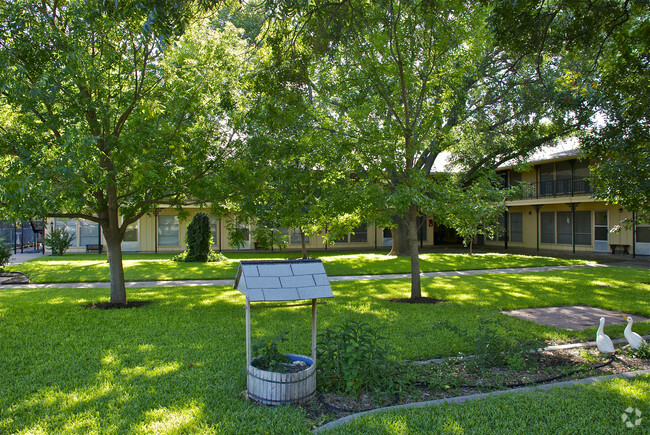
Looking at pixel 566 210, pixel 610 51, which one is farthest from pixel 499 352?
pixel 566 210

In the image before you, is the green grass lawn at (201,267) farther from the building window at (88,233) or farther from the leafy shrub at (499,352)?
the leafy shrub at (499,352)

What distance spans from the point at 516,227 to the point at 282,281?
92.7ft

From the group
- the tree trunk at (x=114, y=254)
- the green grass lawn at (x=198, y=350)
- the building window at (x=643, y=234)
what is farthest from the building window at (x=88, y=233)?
the building window at (x=643, y=234)

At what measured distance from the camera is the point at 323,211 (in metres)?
9.70

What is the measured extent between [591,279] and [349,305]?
878 cm

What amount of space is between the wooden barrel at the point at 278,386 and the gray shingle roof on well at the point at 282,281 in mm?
782

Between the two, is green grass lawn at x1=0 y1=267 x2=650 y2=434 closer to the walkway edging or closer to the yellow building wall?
the walkway edging

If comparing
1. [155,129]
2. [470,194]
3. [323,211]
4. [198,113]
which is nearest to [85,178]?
[155,129]

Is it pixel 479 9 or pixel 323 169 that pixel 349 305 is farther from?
pixel 479 9

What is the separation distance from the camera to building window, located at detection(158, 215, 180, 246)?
25.7 m

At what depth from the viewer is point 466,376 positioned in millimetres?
5223

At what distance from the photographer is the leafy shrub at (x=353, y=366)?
4602 millimetres

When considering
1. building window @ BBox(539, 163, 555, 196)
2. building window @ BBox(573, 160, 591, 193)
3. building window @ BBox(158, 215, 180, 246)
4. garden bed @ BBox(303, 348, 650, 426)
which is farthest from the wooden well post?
building window @ BBox(539, 163, 555, 196)

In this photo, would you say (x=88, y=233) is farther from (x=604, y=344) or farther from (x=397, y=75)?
(x=604, y=344)
